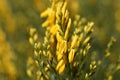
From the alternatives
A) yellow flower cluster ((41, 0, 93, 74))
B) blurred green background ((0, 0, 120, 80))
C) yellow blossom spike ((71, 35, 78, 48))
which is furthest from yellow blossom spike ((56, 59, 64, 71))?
blurred green background ((0, 0, 120, 80))

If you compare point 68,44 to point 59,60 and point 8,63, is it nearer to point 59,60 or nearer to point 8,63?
point 59,60

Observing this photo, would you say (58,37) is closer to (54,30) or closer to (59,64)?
(54,30)

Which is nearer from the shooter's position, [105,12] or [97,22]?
[97,22]

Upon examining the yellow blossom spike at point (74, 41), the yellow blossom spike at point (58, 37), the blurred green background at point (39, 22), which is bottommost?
the blurred green background at point (39, 22)

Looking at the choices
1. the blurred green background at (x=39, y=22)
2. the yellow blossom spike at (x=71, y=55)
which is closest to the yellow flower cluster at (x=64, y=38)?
the yellow blossom spike at (x=71, y=55)

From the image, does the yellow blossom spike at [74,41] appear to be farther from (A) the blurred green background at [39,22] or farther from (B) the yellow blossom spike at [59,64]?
(A) the blurred green background at [39,22]

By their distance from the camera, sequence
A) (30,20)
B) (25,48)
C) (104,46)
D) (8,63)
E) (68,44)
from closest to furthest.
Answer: (68,44) < (8,63) < (25,48) < (104,46) < (30,20)

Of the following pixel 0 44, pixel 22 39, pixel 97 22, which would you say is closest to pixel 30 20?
pixel 22 39

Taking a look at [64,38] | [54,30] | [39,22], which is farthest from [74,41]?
[39,22]
